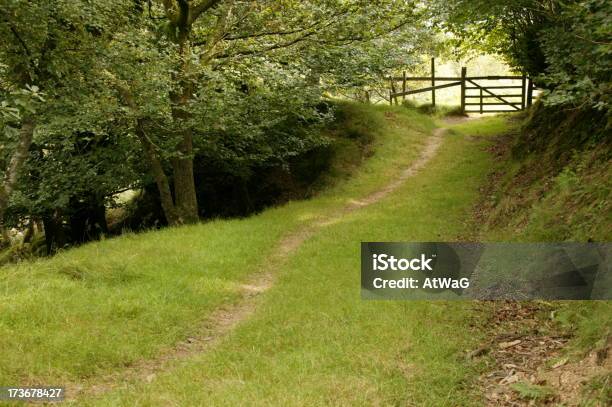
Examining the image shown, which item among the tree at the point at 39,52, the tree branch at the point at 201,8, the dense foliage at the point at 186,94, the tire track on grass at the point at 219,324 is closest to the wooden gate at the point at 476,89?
the dense foliage at the point at 186,94

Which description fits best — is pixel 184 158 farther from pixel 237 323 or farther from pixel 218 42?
pixel 237 323

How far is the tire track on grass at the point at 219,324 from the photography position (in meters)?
6.47

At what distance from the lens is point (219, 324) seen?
8500mm

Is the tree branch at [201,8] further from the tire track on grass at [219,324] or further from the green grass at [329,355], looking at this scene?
the green grass at [329,355]

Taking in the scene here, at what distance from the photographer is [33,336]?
278 inches

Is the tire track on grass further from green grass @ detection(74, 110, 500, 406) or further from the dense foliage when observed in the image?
the dense foliage

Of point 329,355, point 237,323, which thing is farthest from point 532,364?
point 237,323

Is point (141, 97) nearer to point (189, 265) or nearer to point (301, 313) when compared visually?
point (189, 265)

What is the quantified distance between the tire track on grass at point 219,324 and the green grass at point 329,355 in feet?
0.83

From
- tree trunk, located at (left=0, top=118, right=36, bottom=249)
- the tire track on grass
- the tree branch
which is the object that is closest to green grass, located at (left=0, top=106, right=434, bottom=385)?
the tire track on grass

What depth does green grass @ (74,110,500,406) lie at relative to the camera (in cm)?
555

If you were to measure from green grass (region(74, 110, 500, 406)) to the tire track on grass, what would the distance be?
0.25 m

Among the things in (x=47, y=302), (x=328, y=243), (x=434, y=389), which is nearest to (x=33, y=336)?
(x=47, y=302)

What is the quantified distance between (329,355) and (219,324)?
256 centimetres
